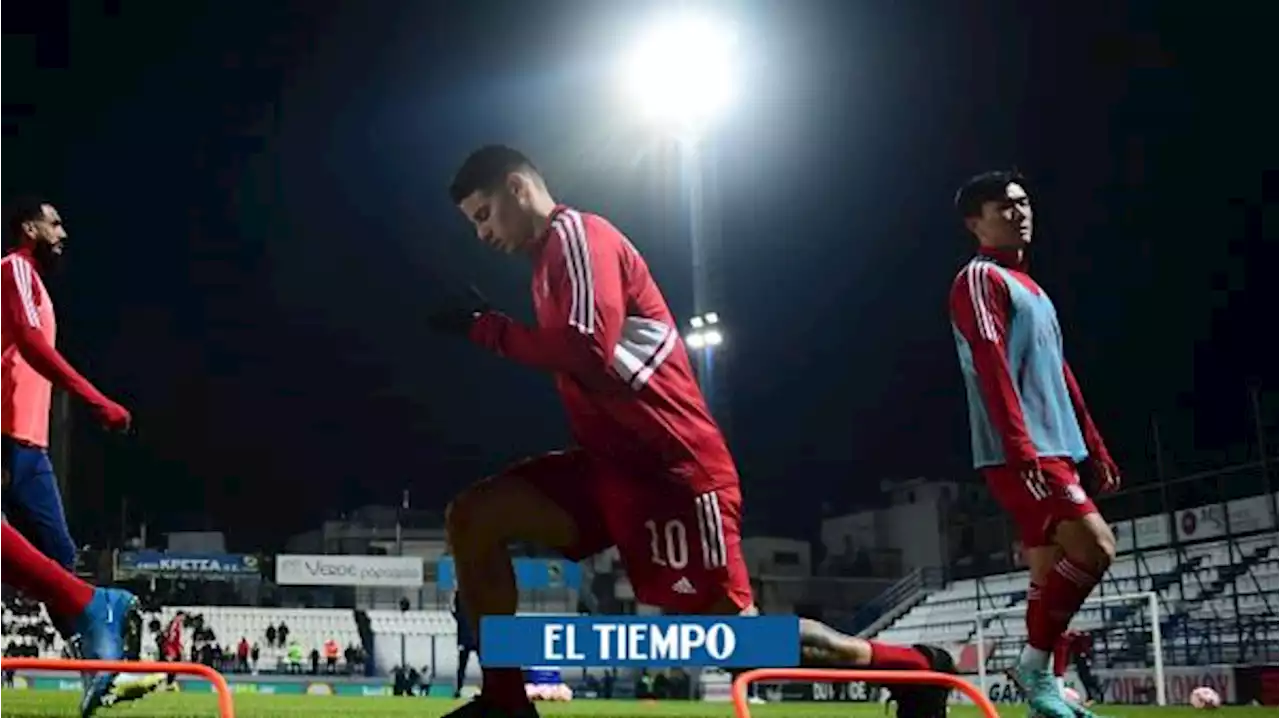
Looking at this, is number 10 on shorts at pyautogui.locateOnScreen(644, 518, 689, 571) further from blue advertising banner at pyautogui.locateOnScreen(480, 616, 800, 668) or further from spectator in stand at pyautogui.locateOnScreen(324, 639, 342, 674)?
spectator in stand at pyautogui.locateOnScreen(324, 639, 342, 674)

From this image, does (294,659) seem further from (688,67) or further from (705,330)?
(688,67)

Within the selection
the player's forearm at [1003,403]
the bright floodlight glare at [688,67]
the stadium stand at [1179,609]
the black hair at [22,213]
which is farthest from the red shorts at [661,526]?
the stadium stand at [1179,609]

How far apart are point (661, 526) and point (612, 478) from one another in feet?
0.62

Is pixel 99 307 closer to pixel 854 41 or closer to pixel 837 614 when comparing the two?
pixel 854 41

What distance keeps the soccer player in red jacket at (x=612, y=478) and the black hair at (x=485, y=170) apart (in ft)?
0.78

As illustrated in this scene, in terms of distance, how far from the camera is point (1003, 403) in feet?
14.9

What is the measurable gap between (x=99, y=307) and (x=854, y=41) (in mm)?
11704

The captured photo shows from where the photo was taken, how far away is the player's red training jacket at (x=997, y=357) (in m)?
4.53

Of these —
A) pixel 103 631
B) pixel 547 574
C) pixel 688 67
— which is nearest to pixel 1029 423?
pixel 103 631

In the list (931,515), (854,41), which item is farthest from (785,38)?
(931,515)

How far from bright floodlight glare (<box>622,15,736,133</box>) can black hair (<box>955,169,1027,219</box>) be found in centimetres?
839

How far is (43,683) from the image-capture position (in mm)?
15602

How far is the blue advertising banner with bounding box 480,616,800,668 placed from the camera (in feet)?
10.2

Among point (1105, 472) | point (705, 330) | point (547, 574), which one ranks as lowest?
point (1105, 472)
